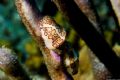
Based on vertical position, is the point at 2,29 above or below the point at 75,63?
below

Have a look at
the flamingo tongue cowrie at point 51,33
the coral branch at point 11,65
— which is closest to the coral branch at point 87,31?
the flamingo tongue cowrie at point 51,33

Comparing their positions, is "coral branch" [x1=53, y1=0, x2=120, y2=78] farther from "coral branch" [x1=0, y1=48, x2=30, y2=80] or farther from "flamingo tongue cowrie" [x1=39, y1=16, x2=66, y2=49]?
"coral branch" [x1=0, y1=48, x2=30, y2=80]

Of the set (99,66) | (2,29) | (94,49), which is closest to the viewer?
(94,49)

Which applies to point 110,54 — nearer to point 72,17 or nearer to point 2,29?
point 72,17

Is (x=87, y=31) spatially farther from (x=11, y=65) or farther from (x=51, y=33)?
(x=11, y=65)

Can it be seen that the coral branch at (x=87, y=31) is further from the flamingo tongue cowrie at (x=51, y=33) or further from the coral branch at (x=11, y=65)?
the coral branch at (x=11, y=65)

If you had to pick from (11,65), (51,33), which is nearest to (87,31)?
(51,33)

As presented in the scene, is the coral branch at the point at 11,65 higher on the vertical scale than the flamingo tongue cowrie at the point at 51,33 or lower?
lower

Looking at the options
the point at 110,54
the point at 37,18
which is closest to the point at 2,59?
the point at 37,18
